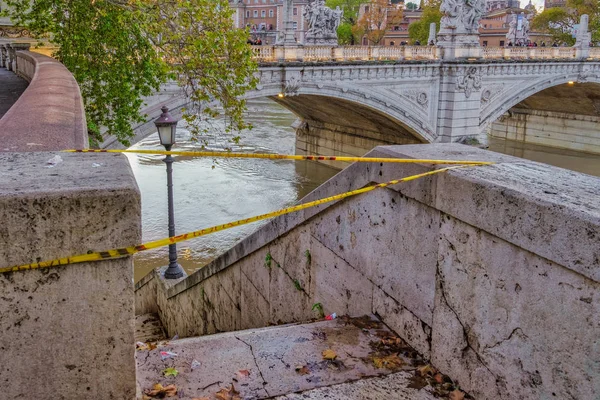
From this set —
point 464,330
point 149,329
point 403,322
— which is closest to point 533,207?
point 464,330

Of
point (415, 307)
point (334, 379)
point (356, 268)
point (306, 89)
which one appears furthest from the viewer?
point (306, 89)

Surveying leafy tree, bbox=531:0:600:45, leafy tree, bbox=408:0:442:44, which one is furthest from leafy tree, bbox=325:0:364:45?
leafy tree, bbox=531:0:600:45

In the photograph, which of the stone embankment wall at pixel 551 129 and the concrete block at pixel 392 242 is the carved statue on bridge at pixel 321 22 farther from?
the concrete block at pixel 392 242

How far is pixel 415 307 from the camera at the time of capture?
11.5 feet

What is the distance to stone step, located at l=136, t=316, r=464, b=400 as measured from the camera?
9.89 feet

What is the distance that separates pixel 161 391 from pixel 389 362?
119 cm

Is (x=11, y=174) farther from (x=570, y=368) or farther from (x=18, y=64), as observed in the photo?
(x=18, y=64)

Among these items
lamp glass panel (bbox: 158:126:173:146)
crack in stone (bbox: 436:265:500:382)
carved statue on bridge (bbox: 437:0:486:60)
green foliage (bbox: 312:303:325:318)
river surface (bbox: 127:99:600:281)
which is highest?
carved statue on bridge (bbox: 437:0:486:60)

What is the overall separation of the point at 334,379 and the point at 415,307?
0.67m

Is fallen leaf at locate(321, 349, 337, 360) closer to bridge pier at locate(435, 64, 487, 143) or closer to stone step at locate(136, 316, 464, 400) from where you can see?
stone step at locate(136, 316, 464, 400)

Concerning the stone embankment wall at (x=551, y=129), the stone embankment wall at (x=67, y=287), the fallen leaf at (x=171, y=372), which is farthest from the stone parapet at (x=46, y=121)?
the stone embankment wall at (x=551, y=129)

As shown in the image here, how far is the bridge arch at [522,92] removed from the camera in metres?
26.8

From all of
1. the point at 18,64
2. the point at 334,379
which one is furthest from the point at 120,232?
the point at 18,64

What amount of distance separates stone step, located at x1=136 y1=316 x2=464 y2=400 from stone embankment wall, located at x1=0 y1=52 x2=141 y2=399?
500 mm
